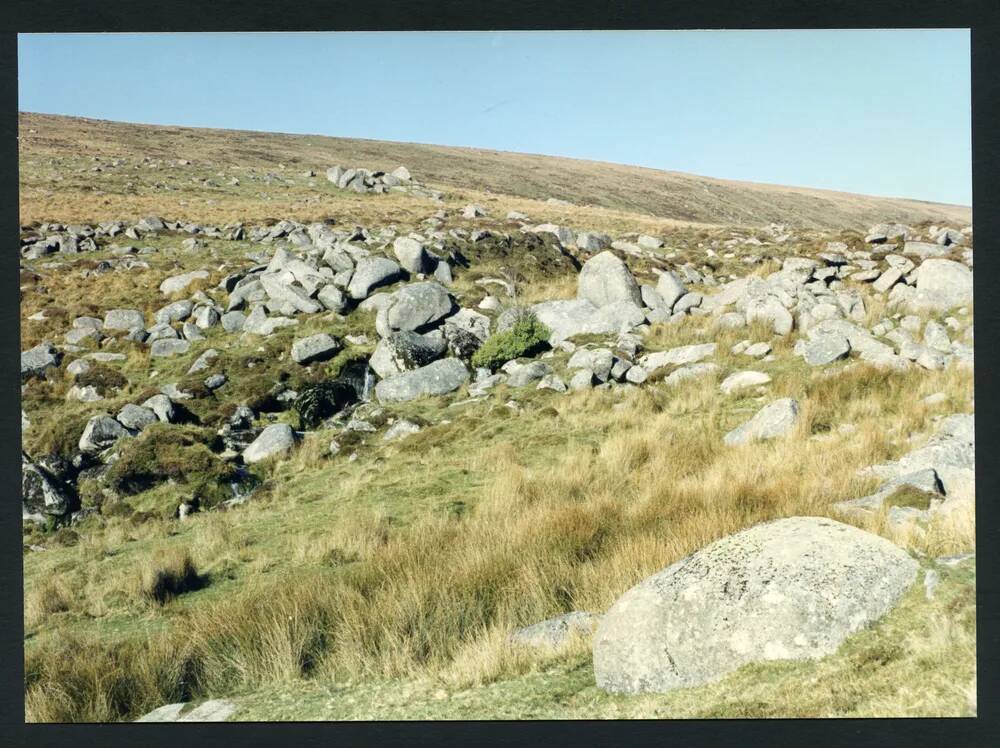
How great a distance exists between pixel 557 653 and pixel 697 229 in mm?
35333

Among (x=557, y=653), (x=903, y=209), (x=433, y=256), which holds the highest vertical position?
(x=903, y=209)

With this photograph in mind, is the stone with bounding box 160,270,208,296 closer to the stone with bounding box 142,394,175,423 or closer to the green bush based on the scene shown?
the stone with bounding box 142,394,175,423

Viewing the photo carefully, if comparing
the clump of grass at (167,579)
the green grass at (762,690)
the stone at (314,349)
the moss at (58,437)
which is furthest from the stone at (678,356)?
the moss at (58,437)

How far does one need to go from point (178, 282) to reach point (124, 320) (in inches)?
124

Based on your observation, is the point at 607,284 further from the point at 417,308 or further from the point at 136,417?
the point at 136,417

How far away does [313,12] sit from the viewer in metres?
6.75

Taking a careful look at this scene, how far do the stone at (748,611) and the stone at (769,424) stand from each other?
4.37 metres

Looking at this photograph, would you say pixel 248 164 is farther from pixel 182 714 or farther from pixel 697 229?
pixel 182 714

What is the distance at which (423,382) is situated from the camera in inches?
583

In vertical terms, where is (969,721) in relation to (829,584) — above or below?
below

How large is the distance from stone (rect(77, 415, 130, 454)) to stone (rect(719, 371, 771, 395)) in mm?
11007

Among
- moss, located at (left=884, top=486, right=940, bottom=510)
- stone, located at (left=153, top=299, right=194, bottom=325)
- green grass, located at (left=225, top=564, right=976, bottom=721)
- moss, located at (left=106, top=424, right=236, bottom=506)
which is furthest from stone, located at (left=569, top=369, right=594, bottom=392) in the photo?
stone, located at (left=153, top=299, right=194, bottom=325)

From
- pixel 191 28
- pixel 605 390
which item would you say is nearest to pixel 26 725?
pixel 191 28

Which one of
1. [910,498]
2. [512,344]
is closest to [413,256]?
[512,344]
